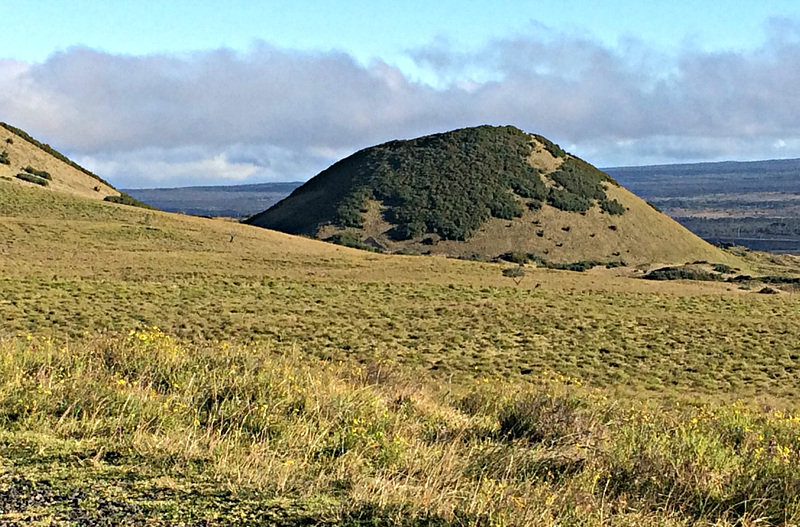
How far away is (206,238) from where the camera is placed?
47.6m

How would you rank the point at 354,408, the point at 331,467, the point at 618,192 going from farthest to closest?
the point at 618,192
the point at 354,408
the point at 331,467

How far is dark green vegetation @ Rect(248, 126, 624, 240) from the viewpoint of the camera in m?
81.9

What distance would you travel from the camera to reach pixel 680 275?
6338 centimetres

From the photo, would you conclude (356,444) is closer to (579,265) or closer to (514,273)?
(514,273)

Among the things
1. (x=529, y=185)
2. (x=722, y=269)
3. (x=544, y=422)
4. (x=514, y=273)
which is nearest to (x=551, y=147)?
(x=529, y=185)

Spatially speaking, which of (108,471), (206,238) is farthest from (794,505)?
(206,238)

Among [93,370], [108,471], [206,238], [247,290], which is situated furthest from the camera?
[206,238]

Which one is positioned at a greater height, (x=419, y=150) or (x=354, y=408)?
(x=419, y=150)

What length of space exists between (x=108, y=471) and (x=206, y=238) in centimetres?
4411

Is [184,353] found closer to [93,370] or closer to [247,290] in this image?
[93,370]

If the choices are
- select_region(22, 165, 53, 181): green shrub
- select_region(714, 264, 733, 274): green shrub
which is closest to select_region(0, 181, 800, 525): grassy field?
select_region(22, 165, 53, 181): green shrub

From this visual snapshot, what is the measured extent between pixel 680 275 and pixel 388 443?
6245cm

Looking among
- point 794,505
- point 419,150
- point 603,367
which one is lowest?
point 603,367

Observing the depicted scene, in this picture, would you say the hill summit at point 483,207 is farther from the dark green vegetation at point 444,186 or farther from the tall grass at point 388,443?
the tall grass at point 388,443
